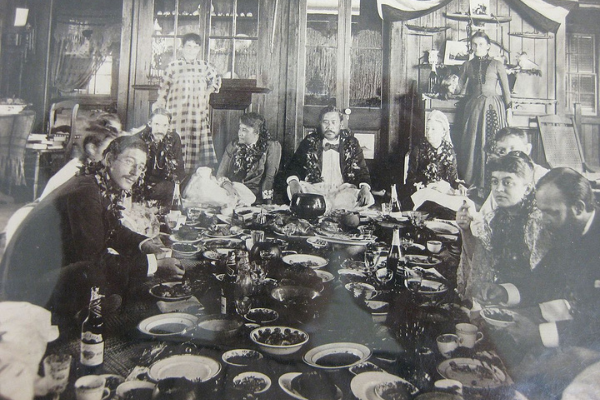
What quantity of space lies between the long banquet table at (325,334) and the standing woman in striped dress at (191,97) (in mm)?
543

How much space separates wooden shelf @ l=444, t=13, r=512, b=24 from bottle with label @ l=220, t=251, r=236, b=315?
1.63m

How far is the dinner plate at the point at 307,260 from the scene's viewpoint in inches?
80.9

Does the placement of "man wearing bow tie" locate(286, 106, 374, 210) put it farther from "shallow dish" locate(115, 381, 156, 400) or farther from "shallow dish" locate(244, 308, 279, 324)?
"shallow dish" locate(115, 381, 156, 400)

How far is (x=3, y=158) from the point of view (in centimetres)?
213

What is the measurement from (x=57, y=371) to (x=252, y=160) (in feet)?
4.28

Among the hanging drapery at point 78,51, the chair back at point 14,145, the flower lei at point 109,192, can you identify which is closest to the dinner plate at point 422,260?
the flower lei at point 109,192

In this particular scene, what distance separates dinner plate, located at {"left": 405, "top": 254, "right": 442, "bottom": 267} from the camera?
2062mm

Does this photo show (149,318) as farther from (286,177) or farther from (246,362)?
(286,177)

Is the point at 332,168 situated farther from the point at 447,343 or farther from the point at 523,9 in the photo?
the point at 523,9

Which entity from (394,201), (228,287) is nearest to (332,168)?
(394,201)

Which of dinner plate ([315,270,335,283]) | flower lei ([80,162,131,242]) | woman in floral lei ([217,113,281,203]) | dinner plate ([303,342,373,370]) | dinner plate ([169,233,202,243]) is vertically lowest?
dinner plate ([303,342,373,370])

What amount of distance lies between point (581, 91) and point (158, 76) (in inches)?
85.2

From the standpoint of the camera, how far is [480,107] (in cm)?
214

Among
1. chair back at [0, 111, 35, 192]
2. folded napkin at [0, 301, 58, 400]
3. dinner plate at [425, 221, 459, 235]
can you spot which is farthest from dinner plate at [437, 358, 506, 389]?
chair back at [0, 111, 35, 192]
